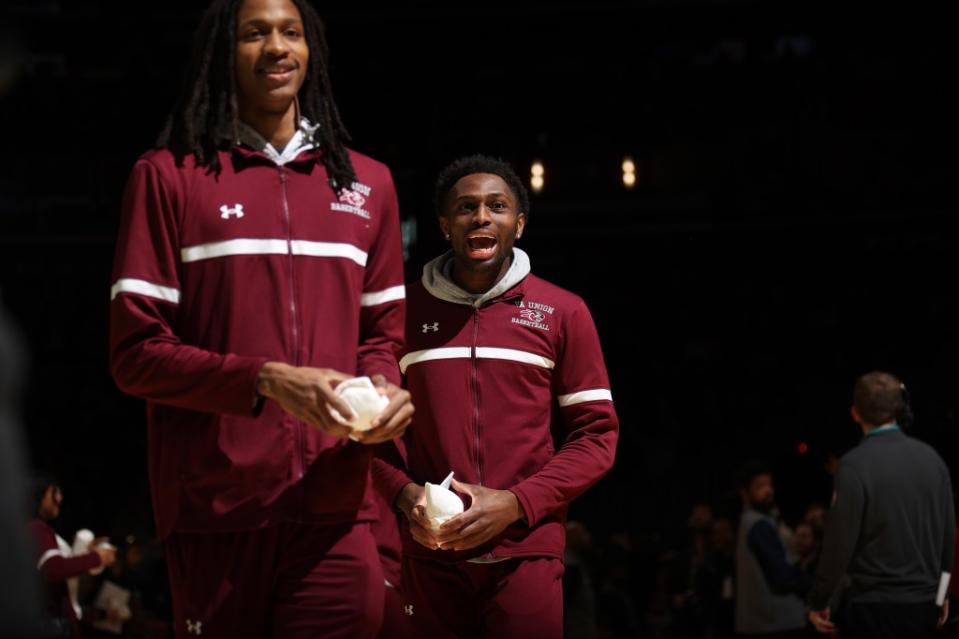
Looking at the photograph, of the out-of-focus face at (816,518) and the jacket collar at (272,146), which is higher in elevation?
the jacket collar at (272,146)

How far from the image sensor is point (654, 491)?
49.7 feet

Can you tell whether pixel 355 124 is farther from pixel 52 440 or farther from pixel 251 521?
pixel 251 521

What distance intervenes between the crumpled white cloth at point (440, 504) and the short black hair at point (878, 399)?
274 centimetres

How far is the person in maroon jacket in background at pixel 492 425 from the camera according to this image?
12.2 ft

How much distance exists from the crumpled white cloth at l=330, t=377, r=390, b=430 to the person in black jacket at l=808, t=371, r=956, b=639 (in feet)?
12.0

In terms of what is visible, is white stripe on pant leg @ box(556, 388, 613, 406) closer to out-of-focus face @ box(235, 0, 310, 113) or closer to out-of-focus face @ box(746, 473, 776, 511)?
out-of-focus face @ box(235, 0, 310, 113)

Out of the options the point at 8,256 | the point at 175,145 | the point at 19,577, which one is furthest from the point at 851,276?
the point at 19,577

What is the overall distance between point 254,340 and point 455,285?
1.48 meters

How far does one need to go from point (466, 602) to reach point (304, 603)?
1.35 meters

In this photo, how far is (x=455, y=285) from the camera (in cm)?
403

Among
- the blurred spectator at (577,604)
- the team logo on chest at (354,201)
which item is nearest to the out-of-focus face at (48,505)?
the blurred spectator at (577,604)

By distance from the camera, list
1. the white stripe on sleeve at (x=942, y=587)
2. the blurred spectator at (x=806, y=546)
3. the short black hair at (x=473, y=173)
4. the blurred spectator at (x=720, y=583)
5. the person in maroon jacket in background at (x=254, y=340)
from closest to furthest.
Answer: the person in maroon jacket in background at (x=254, y=340) → the short black hair at (x=473, y=173) → the white stripe on sleeve at (x=942, y=587) → the blurred spectator at (x=806, y=546) → the blurred spectator at (x=720, y=583)

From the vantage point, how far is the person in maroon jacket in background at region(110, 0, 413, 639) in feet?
8.22

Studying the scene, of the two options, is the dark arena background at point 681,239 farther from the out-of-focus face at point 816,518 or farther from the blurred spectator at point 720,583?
the out-of-focus face at point 816,518
